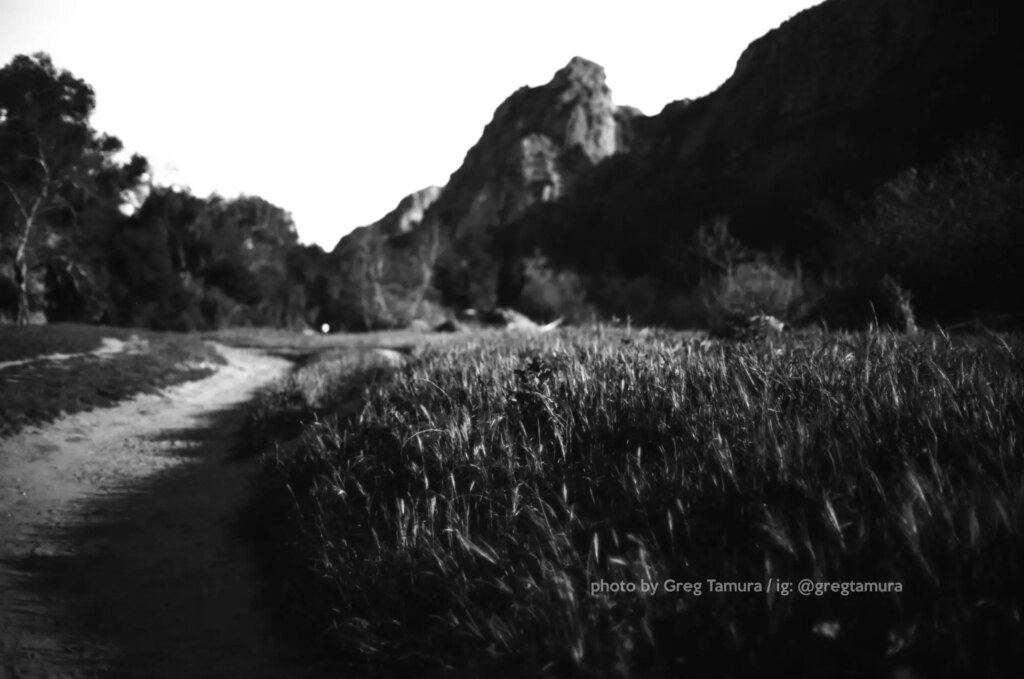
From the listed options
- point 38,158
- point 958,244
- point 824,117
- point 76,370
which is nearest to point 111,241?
point 38,158

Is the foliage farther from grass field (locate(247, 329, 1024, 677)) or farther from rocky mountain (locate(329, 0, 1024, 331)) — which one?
grass field (locate(247, 329, 1024, 677))

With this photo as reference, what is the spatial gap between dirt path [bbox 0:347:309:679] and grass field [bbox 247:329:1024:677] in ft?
1.47

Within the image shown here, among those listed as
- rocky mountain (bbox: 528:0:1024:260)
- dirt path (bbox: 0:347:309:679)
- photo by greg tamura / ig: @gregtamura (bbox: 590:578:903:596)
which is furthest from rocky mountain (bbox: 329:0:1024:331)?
photo by greg tamura / ig: @gregtamura (bbox: 590:578:903:596)

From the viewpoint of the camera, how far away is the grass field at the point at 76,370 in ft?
33.7

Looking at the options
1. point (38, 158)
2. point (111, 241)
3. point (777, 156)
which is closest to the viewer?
point (38, 158)

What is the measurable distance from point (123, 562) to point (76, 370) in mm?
11468

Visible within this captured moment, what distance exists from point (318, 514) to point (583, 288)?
5478cm

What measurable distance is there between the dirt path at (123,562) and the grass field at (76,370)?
2.62ft

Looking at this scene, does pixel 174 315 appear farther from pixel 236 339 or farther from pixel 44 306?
pixel 236 339

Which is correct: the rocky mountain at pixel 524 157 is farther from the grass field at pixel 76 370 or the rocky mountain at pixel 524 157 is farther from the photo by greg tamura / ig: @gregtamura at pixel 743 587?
the photo by greg tamura / ig: @gregtamura at pixel 743 587

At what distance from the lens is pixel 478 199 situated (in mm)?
153250

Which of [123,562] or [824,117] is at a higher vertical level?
[824,117]

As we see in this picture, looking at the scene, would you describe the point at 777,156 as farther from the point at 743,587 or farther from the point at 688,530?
the point at 743,587

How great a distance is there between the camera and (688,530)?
305 centimetres
